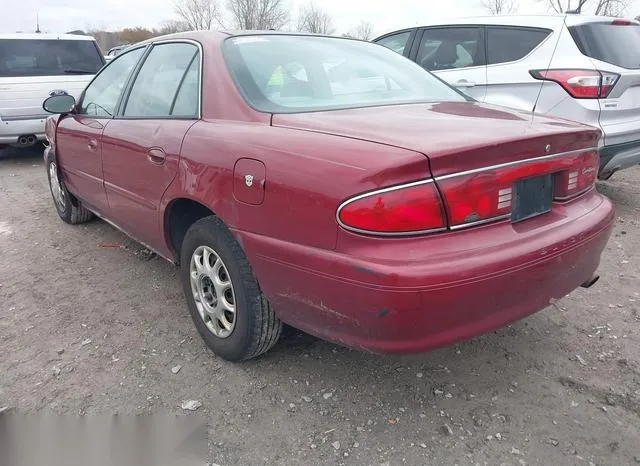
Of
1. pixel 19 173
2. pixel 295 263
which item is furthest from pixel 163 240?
pixel 19 173

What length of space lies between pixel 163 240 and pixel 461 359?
5.59 feet

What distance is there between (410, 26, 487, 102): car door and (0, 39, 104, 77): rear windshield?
17.4 feet

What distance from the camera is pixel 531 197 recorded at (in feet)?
7.02

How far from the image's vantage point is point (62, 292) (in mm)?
3561

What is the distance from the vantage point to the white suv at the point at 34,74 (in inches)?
296

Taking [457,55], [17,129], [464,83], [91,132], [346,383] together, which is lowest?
[346,383]

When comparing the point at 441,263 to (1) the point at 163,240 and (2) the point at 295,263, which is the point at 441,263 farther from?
(1) the point at 163,240

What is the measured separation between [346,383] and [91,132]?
2477 millimetres

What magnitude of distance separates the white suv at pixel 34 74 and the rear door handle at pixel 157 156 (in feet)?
18.3

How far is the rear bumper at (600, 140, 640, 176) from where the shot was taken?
15.0 feet

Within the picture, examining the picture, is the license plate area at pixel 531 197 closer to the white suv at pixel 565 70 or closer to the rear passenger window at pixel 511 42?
the white suv at pixel 565 70

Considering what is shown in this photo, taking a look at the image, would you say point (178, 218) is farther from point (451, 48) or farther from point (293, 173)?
point (451, 48)

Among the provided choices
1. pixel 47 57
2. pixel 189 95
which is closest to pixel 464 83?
pixel 189 95

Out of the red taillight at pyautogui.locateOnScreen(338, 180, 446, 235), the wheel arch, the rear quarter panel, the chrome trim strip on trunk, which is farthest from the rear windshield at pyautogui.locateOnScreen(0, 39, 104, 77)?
the chrome trim strip on trunk
